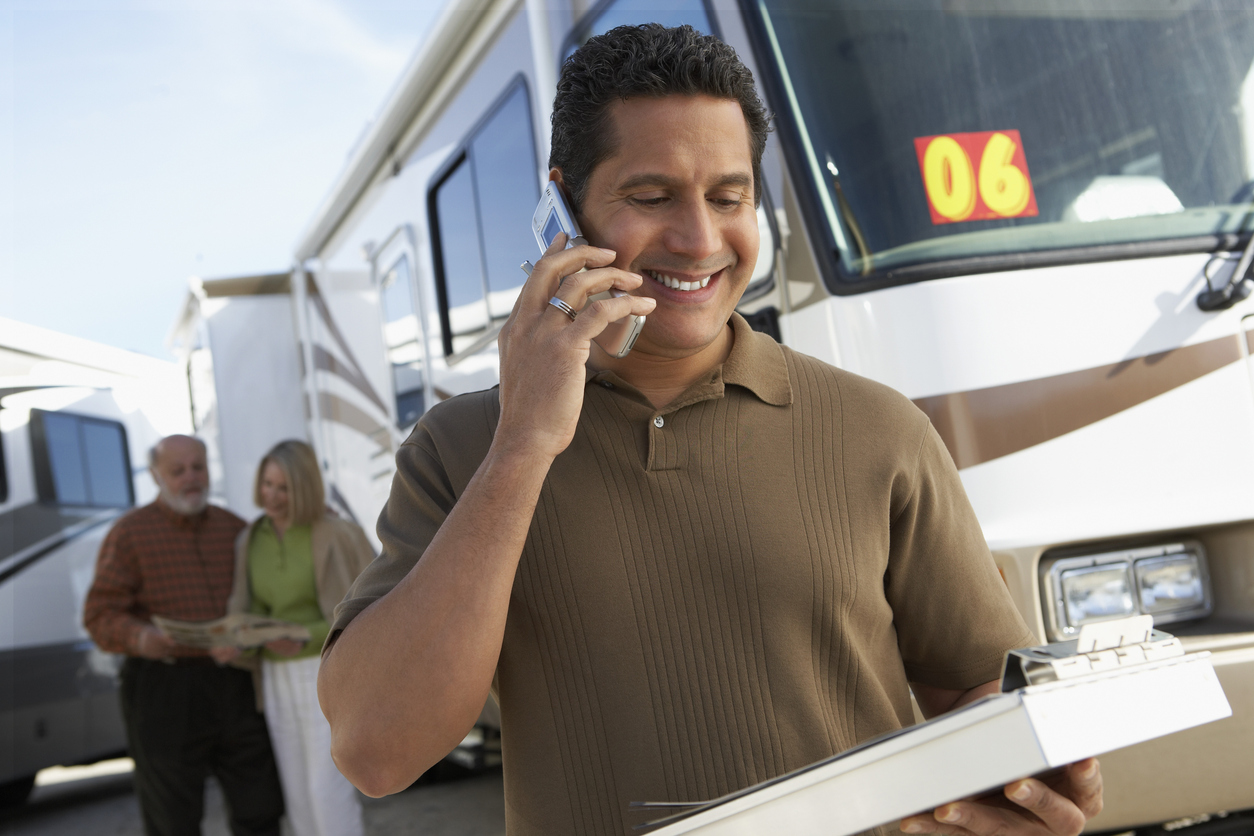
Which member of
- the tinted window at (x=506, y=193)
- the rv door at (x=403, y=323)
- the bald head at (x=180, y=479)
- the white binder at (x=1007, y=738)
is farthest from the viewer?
the rv door at (x=403, y=323)

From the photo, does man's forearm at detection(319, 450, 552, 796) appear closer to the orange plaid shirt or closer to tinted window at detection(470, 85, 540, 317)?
tinted window at detection(470, 85, 540, 317)

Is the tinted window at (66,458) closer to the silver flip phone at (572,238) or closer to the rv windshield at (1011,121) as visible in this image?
the rv windshield at (1011,121)

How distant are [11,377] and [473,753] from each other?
3.65 m

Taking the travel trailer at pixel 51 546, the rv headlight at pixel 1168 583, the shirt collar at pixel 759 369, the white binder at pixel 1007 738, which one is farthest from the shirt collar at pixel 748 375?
the travel trailer at pixel 51 546

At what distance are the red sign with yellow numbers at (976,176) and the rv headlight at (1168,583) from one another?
0.85m

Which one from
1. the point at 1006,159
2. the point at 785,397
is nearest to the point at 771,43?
the point at 1006,159

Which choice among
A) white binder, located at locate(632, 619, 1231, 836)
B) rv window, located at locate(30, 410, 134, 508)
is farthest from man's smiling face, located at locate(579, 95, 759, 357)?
rv window, located at locate(30, 410, 134, 508)

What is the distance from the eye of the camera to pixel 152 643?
13.1 ft

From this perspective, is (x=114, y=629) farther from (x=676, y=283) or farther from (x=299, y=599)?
(x=676, y=283)

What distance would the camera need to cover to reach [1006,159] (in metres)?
2.48

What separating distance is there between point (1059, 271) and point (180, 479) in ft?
11.8

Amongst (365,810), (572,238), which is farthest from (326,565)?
(572,238)

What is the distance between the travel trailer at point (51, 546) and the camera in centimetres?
602

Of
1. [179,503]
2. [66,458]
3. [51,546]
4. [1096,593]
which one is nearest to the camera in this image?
[1096,593]
